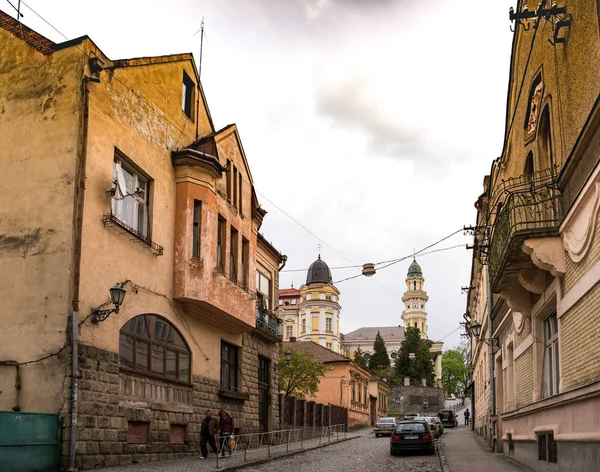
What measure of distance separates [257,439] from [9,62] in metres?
16.2

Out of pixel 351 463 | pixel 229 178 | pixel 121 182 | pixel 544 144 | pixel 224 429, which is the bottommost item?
pixel 351 463

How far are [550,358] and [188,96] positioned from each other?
1417 centimetres

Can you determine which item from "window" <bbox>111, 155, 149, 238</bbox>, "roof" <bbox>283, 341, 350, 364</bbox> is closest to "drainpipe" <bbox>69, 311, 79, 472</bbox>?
"window" <bbox>111, 155, 149, 238</bbox>

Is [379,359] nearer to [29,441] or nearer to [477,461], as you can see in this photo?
[477,461]

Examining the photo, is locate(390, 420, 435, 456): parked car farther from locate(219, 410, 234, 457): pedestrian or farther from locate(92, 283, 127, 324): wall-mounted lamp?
locate(92, 283, 127, 324): wall-mounted lamp

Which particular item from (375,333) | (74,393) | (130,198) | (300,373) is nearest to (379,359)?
(375,333)

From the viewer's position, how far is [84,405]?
49.5 feet

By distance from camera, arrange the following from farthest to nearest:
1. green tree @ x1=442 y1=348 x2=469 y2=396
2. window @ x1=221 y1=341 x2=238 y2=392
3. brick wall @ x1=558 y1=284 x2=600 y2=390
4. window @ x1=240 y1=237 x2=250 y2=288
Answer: green tree @ x1=442 y1=348 x2=469 y2=396
window @ x1=240 y1=237 x2=250 y2=288
window @ x1=221 y1=341 x2=238 y2=392
brick wall @ x1=558 y1=284 x2=600 y2=390

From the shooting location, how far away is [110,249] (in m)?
16.8

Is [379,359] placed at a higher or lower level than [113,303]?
lower

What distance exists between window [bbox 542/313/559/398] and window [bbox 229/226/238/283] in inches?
448

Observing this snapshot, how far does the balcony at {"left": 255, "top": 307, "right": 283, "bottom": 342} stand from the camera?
27.3 m

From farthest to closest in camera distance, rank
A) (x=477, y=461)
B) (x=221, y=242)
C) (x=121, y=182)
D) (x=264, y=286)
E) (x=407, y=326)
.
→ 1. (x=407, y=326)
2. (x=264, y=286)
3. (x=221, y=242)
4. (x=477, y=461)
5. (x=121, y=182)

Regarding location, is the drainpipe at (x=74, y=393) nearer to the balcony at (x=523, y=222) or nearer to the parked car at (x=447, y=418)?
the balcony at (x=523, y=222)
